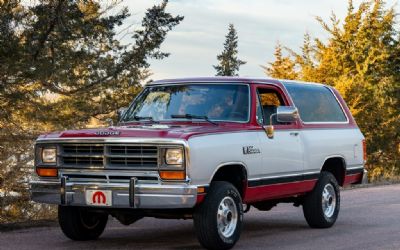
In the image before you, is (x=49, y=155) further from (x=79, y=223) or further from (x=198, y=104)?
(x=198, y=104)

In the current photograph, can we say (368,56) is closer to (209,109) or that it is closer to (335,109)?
(335,109)

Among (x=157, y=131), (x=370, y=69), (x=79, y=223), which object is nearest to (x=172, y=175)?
(x=157, y=131)

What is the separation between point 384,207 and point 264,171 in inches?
190

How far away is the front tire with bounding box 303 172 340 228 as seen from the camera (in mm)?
10664

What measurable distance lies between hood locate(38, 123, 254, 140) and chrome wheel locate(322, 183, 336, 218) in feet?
7.71

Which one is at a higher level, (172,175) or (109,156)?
(109,156)

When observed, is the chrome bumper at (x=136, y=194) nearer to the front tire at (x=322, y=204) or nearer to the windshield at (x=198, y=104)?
the windshield at (x=198, y=104)

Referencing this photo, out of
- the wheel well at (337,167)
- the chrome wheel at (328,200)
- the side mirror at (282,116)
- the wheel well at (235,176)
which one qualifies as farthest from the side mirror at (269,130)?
the wheel well at (337,167)

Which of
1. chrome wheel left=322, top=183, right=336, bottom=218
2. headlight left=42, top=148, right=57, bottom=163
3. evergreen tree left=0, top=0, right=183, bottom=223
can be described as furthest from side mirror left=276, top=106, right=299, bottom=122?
evergreen tree left=0, top=0, right=183, bottom=223

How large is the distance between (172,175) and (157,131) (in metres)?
0.53

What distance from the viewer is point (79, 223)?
30.2 ft

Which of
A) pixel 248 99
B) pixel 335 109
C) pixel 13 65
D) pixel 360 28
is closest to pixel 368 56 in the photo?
pixel 360 28

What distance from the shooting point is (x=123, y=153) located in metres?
8.26

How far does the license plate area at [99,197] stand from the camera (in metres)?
8.10
